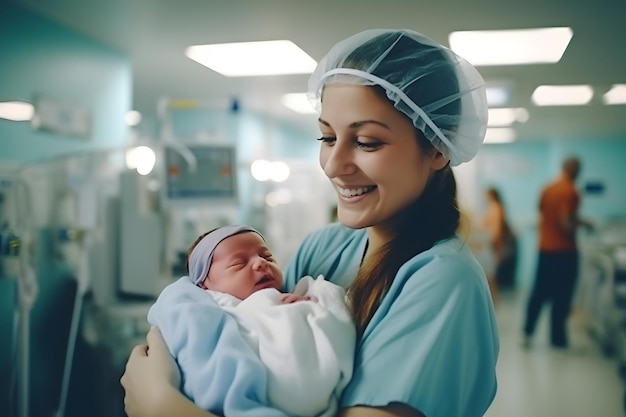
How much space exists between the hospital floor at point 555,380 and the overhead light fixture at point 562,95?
3.50 feet

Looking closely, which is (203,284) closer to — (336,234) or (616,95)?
(336,234)

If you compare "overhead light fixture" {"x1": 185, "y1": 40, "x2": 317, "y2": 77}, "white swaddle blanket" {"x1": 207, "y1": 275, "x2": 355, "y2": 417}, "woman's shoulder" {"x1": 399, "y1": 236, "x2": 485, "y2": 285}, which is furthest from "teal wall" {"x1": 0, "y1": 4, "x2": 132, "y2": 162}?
"woman's shoulder" {"x1": 399, "y1": 236, "x2": 485, "y2": 285}

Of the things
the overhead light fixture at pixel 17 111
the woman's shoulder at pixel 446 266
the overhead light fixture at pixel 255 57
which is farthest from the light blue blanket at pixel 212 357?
the overhead light fixture at pixel 17 111

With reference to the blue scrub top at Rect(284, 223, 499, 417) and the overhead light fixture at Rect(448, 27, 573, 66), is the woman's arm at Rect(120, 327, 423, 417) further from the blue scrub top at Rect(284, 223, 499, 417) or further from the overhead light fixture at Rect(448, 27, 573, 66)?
the overhead light fixture at Rect(448, 27, 573, 66)

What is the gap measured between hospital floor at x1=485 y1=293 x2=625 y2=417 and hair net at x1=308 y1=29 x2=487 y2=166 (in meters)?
1.24

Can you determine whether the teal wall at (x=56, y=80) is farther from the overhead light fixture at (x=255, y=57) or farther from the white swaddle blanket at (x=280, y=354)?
the white swaddle blanket at (x=280, y=354)


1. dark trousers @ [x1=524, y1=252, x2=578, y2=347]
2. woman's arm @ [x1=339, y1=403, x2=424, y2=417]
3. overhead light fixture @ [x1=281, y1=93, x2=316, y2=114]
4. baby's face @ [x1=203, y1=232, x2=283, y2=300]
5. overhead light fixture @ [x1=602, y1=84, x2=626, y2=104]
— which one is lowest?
dark trousers @ [x1=524, y1=252, x2=578, y2=347]

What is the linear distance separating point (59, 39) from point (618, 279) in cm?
330

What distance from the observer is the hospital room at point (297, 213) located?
0.74 meters

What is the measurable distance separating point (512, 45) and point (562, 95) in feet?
2.13

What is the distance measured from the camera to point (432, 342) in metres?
0.71

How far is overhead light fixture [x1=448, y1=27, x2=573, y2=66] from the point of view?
4.89 ft

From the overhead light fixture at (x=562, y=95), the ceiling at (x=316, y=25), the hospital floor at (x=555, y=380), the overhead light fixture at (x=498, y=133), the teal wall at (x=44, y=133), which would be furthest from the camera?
the overhead light fixture at (x=498, y=133)

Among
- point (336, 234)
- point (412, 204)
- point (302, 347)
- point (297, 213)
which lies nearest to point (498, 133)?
point (297, 213)
